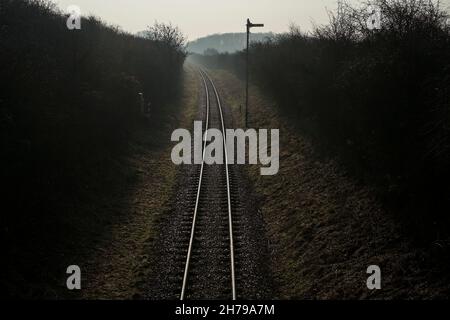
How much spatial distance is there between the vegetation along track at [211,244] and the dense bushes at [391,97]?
158 inches

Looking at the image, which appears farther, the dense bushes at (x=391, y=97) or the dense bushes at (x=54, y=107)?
the dense bushes at (x=54, y=107)

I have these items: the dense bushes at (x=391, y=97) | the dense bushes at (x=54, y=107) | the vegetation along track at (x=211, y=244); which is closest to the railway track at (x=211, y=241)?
the vegetation along track at (x=211, y=244)

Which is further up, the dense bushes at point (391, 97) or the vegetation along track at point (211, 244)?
the dense bushes at point (391, 97)

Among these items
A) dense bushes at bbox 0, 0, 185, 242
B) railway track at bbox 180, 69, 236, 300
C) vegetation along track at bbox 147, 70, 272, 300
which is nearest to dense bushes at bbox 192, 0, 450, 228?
vegetation along track at bbox 147, 70, 272, 300

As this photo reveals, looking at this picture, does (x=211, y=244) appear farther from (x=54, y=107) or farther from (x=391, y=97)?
→ (x=54, y=107)

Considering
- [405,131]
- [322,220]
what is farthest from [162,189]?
[405,131]

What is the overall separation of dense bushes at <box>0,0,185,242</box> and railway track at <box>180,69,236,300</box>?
4.12 m

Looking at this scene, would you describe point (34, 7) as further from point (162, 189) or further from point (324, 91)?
point (324, 91)

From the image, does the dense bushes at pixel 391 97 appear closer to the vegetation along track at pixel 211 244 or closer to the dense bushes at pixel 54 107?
the vegetation along track at pixel 211 244

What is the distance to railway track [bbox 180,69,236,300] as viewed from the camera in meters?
10.9

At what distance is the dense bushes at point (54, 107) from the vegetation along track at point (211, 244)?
3.52 m

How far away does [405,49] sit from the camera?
503 inches

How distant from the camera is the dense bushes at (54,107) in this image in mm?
12102

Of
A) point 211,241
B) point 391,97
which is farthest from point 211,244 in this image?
point 391,97
